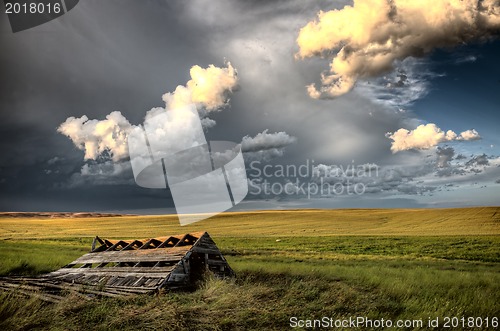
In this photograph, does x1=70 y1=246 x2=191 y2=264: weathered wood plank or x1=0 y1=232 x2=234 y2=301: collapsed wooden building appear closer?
x1=0 y1=232 x2=234 y2=301: collapsed wooden building

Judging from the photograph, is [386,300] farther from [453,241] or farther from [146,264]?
[453,241]

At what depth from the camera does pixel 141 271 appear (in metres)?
10.6

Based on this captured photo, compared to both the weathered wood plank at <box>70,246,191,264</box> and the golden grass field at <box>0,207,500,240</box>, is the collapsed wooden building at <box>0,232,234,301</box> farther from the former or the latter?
the golden grass field at <box>0,207,500,240</box>

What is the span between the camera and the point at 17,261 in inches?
661

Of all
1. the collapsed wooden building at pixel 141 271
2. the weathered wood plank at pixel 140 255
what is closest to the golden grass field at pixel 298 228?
the weathered wood plank at pixel 140 255

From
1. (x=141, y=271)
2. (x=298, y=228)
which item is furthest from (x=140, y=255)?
(x=298, y=228)

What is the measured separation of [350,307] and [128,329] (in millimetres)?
5475

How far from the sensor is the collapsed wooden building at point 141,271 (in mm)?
9344

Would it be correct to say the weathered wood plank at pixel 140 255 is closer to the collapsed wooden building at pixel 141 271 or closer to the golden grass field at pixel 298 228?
the collapsed wooden building at pixel 141 271

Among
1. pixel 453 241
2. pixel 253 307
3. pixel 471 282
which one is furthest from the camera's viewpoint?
pixel 453 241

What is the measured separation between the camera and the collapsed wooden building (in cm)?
934

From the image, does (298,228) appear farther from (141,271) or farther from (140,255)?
(141,271)

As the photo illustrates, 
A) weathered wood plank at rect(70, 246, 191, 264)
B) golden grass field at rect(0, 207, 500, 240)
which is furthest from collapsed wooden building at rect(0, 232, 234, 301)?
golden grass field at rect(0, 207, 500, 240)

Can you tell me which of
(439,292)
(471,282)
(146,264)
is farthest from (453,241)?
(146,264)
